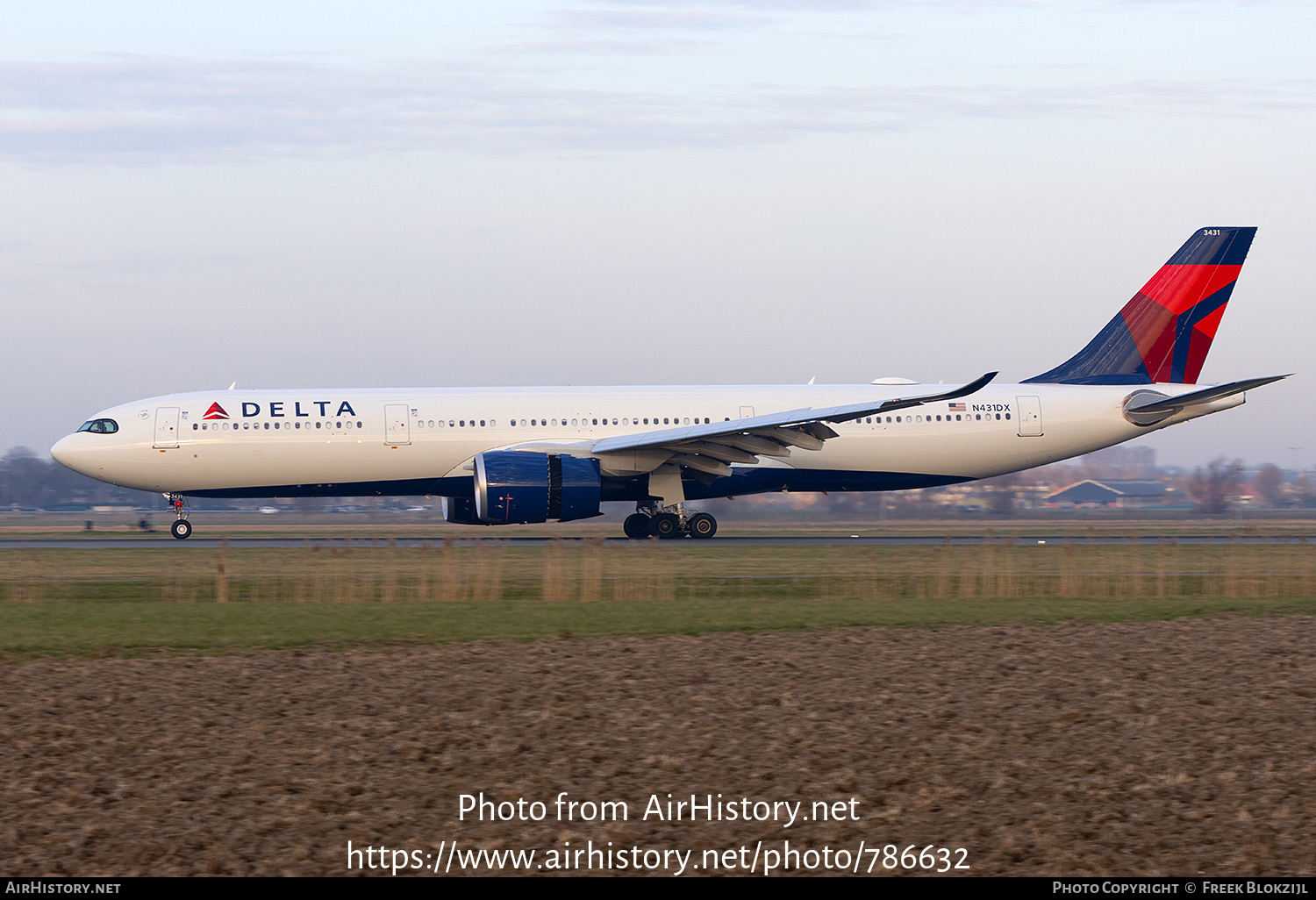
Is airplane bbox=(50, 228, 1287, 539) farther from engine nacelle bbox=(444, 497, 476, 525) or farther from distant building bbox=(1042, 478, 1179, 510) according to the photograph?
distant building bbox=(1042, 478, 1179, 510)

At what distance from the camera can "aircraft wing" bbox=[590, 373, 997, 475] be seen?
26969 mm

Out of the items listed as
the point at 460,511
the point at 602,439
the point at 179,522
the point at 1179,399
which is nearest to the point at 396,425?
the point at 460,511

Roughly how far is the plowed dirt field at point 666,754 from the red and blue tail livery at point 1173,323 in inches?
816

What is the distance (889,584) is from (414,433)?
45.8 ft

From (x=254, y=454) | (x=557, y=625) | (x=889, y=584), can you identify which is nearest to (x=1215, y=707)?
(x=557, y=625)

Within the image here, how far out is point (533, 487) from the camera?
27266mm

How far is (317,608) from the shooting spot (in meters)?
15.9

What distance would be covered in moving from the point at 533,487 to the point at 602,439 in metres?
3.01

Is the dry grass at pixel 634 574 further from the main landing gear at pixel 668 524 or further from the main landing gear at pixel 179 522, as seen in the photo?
the main landing gear at pixel 179 522

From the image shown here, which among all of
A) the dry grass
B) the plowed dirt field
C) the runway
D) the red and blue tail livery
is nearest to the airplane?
the red and blue tail livery

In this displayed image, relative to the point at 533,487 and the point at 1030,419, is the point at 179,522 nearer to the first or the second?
the point at 533,487

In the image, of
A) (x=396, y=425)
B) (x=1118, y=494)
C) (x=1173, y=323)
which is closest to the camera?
(x=396, y=425)
